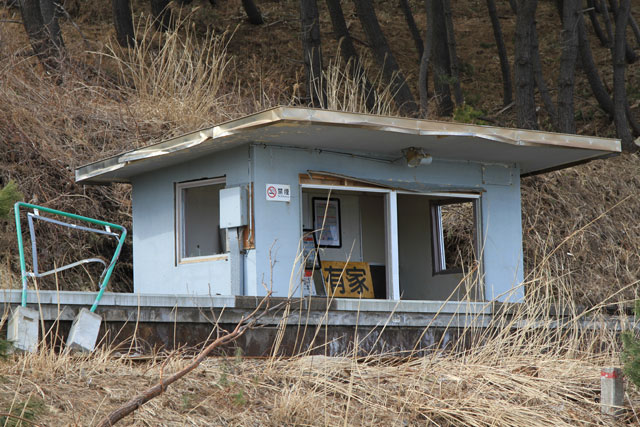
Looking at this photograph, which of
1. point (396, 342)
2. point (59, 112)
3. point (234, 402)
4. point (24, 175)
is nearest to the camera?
point (234, 402)

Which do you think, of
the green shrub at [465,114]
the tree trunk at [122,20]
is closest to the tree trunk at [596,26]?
the green shrub at [465,114]

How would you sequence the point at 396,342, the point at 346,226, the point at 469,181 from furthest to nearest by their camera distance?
the point at 346,226, the point at 469,181, the point at 396,342

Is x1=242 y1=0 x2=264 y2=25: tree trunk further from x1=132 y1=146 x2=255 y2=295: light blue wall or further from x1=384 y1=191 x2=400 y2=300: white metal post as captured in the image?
x1=384 y1=191 x2=400 y2=300: white metal post

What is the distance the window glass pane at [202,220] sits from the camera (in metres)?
10.4

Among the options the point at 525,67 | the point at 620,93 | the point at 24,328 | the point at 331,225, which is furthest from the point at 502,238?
the point at 620,93

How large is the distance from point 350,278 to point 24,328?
6.11 m

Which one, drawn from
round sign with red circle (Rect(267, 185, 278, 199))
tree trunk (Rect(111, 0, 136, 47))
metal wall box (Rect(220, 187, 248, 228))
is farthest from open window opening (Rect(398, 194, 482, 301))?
tree trunk (Rect(111, 0, 136, 47))

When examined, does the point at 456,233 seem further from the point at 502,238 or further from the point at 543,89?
the point at 543,89

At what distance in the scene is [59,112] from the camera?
51.8 ft

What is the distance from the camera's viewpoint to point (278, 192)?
9328mm

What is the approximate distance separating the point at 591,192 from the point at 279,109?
1073 cm

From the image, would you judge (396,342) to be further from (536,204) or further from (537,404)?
(536,204)

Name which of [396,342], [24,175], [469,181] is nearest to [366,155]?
[469,181]

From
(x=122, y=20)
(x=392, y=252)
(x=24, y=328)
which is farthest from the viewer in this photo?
(x=122, y=20)
